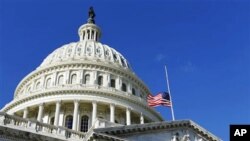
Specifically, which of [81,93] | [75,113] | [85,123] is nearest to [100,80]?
[81,93]

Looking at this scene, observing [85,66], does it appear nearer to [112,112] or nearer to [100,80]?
[100,80]

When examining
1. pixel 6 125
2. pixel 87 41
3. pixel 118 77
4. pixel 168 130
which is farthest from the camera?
pixel 87 41

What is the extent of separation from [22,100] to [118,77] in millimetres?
15194

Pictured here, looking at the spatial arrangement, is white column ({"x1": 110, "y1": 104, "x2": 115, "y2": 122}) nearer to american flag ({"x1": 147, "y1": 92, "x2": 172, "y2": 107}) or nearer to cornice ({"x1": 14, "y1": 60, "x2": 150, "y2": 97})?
cornice ({"x1": 14, "y1": 60, "x2": 150, "y2": 97})

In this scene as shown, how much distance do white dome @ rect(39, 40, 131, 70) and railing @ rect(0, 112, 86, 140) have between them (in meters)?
30.2

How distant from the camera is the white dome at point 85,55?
217 feet

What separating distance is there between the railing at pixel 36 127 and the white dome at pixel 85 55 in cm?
3024

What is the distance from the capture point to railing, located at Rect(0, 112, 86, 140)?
32487 mm

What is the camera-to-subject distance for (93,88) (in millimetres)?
59844

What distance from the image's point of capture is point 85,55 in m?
67.7

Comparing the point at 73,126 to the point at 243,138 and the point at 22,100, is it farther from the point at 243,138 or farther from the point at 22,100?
the point at 243,138

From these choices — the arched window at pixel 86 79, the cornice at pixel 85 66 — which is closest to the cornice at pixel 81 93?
the arched window at pixel 86 79

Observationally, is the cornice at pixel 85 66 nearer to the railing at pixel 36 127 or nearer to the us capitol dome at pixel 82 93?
the us capitol dome at pixel 82 93

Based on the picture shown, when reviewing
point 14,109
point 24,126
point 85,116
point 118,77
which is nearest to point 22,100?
point 14,109
